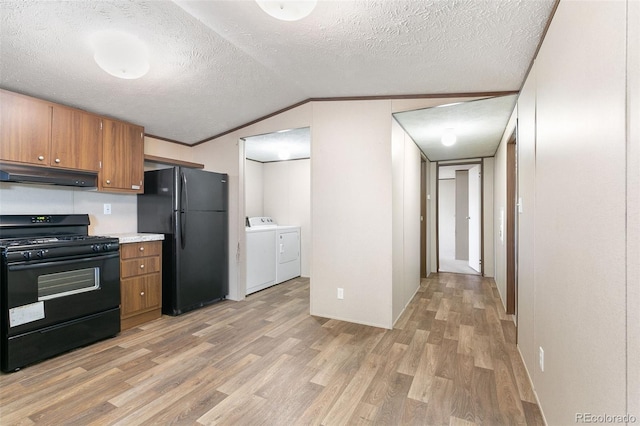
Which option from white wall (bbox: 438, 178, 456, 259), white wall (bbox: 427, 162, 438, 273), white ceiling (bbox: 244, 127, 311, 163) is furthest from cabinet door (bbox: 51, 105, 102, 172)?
white wall (bbox: 438, 178, 456, 259)

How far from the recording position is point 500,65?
2129 mm

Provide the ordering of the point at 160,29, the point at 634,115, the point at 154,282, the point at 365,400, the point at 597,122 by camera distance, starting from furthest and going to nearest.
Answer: the point at 154,282, the point at 160,29, the point at 365,400, the point at 597,122, the point at 634,115

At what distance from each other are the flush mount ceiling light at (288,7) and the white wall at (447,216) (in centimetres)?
693

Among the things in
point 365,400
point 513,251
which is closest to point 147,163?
point 365,400

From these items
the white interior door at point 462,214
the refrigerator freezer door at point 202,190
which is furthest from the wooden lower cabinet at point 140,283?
the white interior door at point 462,214

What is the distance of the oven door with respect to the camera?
6.99 ft

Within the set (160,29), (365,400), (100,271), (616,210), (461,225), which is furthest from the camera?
(461,225)

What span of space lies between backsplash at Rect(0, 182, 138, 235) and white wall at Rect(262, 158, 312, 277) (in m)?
2.45

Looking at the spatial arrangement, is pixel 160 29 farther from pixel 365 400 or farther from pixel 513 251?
pixel 513 251

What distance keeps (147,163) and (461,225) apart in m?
6.65

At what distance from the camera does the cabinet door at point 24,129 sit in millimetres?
2246

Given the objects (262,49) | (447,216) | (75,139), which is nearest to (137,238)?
(75,139)

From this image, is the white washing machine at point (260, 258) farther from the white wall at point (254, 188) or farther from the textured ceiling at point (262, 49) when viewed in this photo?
the textured ceiling at point (262, 49)

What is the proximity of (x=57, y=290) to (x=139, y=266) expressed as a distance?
724mm
